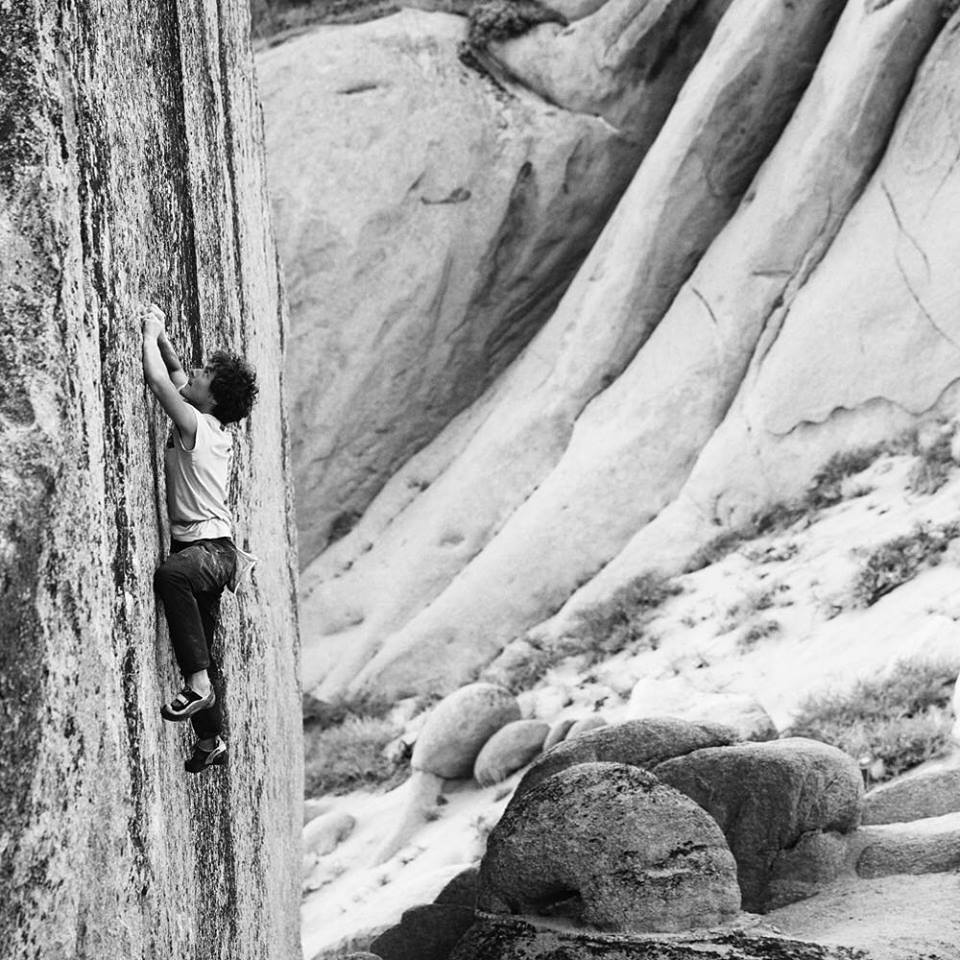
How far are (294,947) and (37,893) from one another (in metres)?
4.32

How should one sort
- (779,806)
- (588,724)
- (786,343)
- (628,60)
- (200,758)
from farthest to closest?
(628,60) → (786,343) → (588,724) → (779,806) → (200,758)

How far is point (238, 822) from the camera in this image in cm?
529

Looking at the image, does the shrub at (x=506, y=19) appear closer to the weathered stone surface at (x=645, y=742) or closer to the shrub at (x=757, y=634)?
the shrub at (x=757, y=634)

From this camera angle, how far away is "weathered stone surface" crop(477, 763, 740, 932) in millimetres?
5234

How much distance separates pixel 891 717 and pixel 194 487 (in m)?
5.72

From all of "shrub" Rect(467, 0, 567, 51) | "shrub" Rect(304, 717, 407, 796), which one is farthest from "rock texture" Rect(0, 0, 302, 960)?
"shrub" Rect(467, 0, 567, 51)

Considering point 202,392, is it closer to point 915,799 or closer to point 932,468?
point 915,799

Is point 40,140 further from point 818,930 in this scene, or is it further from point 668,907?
point 818,930

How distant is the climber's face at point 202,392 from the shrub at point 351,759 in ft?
Answer: 27.9

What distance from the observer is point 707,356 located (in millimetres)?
14914

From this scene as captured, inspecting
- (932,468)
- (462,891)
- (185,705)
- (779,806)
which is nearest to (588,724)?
(462,891)

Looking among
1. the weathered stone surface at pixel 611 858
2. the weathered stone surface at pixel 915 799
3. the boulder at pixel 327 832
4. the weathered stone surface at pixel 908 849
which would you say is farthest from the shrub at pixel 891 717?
the boulder at pixel 327 832

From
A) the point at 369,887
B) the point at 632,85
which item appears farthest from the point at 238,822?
the point at 632,85

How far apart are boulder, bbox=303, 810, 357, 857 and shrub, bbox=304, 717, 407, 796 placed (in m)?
0.75
